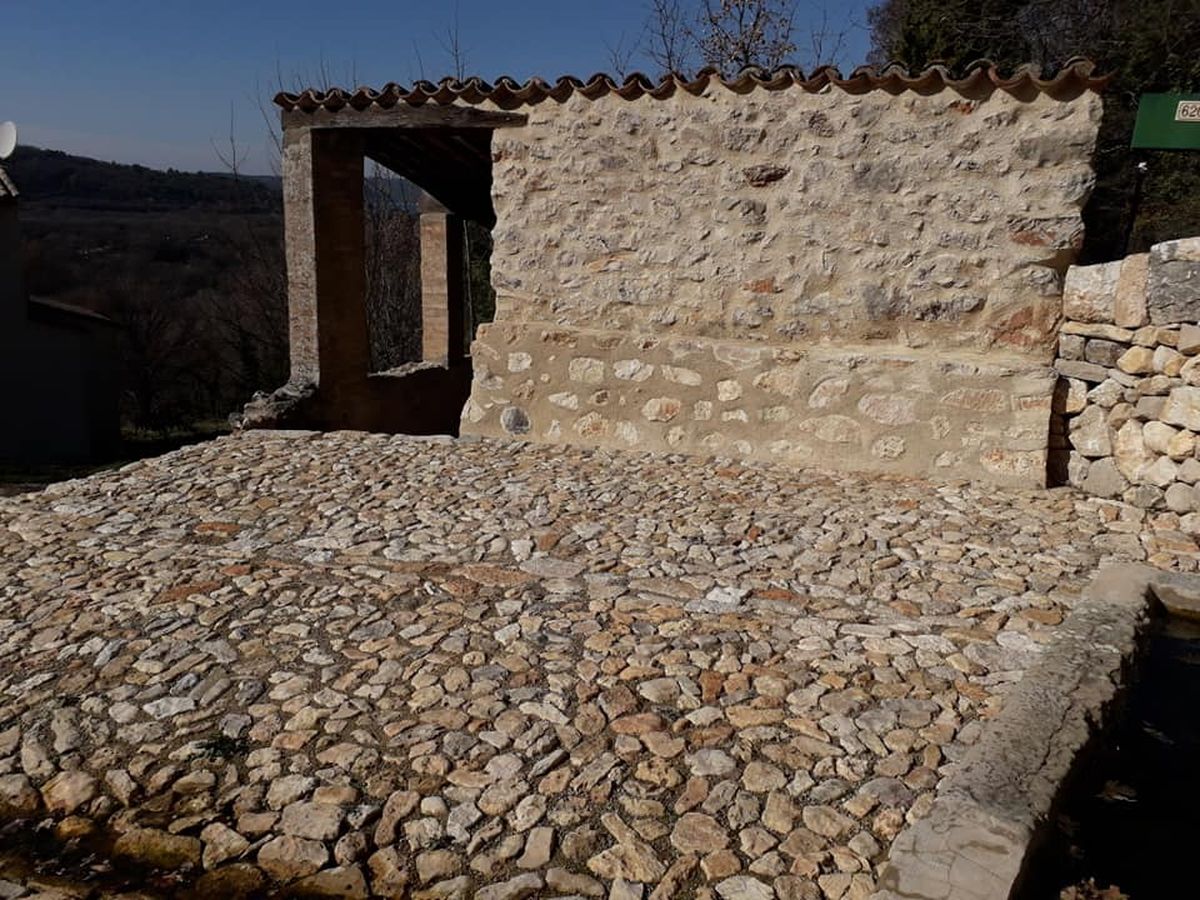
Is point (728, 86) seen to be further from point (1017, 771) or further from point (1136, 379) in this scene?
point (1017, 771)

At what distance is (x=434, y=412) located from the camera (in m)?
9.86

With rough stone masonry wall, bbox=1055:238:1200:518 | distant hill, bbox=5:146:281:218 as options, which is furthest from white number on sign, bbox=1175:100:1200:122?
distant hill, bbox=5:146:281:218

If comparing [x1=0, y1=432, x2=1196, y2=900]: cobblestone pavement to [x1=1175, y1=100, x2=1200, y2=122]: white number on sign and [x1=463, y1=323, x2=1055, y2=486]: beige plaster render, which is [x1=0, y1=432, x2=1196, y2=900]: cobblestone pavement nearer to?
[x1=463, y1=323, x2=1055, y2=486]: beige plaster render

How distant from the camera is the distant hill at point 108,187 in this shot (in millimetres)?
40062

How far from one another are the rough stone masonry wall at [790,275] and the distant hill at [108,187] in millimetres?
35621

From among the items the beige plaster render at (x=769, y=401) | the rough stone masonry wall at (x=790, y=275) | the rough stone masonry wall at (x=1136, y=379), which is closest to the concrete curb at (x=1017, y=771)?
the rough stone masonry wall at (x=1136, y=379)

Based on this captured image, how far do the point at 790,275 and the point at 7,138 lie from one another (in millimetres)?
13359

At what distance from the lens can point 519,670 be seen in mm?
3137

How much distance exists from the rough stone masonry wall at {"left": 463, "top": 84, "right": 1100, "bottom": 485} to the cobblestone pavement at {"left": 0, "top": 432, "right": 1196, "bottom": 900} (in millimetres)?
560

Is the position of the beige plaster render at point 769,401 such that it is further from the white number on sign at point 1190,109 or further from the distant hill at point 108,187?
the distant hill at point 108,187

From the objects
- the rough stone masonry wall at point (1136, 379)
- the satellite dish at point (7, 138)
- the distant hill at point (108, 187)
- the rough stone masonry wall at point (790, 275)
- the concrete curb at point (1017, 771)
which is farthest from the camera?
the distant hill at point (108, 187)

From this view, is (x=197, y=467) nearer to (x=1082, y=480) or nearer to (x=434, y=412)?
(x=434, y=412)

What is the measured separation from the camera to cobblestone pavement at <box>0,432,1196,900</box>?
2318 millimetres

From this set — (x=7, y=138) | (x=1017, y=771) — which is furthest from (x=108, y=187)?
(x=1017, y=771)
